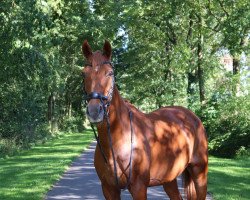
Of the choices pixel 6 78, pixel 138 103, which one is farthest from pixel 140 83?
pixel 6 78

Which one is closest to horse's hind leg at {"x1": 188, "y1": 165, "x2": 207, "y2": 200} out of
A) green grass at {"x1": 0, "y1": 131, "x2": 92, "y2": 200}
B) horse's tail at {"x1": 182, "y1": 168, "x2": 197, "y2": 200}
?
horse's tail at {"x1": 182, "y1": 168, "x2": 197, "y2": 200}

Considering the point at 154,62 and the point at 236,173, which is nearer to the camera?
the point at 236,173

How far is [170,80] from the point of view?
1123 inches

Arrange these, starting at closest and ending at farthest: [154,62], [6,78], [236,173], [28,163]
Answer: [236,173] → [28,163] → [6,78] → [154,62]

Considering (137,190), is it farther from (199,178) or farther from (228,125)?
(228,125)

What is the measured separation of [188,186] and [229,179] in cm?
573

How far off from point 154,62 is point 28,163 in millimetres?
19567

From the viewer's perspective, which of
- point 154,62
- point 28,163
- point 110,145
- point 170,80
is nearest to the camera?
point 110,145

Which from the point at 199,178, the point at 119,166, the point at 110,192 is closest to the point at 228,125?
the point at 199,178

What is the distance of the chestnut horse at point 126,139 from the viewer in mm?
3578

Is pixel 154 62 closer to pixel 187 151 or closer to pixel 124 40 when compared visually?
pixel 124 40

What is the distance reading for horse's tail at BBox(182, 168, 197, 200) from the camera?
207 inches

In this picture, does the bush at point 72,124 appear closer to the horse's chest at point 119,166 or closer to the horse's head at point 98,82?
the horse's chest at point 119,166

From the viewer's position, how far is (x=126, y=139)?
3973 millimetres
